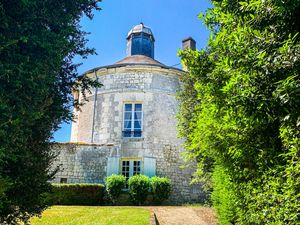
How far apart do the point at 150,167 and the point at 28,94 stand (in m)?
12.6

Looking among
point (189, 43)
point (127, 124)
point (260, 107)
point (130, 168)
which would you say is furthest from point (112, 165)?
point (260, 107)

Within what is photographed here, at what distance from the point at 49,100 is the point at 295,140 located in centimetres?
401

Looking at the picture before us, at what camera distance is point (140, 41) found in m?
23.9

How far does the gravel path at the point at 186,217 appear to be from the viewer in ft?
33.1

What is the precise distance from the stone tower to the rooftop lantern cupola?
4.49 metres

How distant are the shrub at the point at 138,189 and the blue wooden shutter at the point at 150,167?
45.0 inches

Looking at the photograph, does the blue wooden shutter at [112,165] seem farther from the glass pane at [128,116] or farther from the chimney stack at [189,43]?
the chimney stack at [189,43]

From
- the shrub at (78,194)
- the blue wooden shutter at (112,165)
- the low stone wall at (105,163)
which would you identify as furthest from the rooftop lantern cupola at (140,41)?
the shrub at (78,194)

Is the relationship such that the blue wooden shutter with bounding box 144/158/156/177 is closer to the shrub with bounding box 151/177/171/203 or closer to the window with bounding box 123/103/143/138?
the shrub with bounding box 151/177/171/203

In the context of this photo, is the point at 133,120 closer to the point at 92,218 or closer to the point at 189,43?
the point at 189,43

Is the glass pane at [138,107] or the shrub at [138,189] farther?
the glass pane at [138,107]

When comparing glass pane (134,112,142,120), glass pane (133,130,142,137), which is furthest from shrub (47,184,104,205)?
glass pane (134,112,142,120)

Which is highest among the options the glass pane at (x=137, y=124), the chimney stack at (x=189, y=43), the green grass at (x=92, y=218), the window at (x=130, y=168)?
the chimney stack at (x=189, y=43)

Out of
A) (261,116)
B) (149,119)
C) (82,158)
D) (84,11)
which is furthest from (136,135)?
(261,116)
